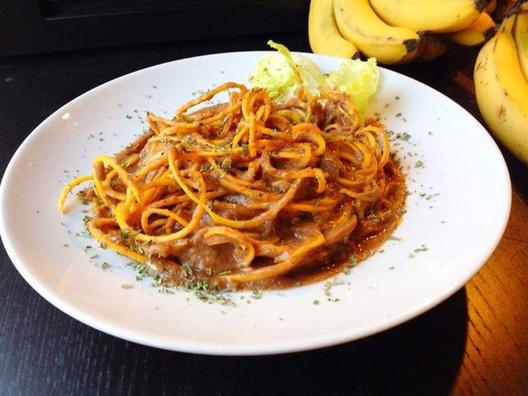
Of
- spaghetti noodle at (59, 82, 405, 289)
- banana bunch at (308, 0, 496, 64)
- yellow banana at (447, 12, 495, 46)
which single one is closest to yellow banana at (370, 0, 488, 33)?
banana bunch at (308, 0, 496, 64)

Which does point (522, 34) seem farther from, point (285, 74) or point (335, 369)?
point (335, 369)

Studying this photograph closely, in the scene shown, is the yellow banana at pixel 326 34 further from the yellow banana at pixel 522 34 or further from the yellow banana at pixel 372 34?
the yellow banana at pixel 522 34

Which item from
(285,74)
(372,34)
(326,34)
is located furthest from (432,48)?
(285,74)

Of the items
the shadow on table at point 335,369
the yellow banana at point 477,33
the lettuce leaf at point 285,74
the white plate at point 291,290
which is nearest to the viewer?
the white plate at point 291,290

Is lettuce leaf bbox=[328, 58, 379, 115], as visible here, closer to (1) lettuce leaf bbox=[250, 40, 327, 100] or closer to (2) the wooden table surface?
(1) lettuce leaf bbox=[250, 40, 327, 100]

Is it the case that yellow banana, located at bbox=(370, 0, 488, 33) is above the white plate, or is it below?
above

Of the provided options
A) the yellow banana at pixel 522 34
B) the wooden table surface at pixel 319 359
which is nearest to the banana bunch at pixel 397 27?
the yellow banana at pixel 522 34
